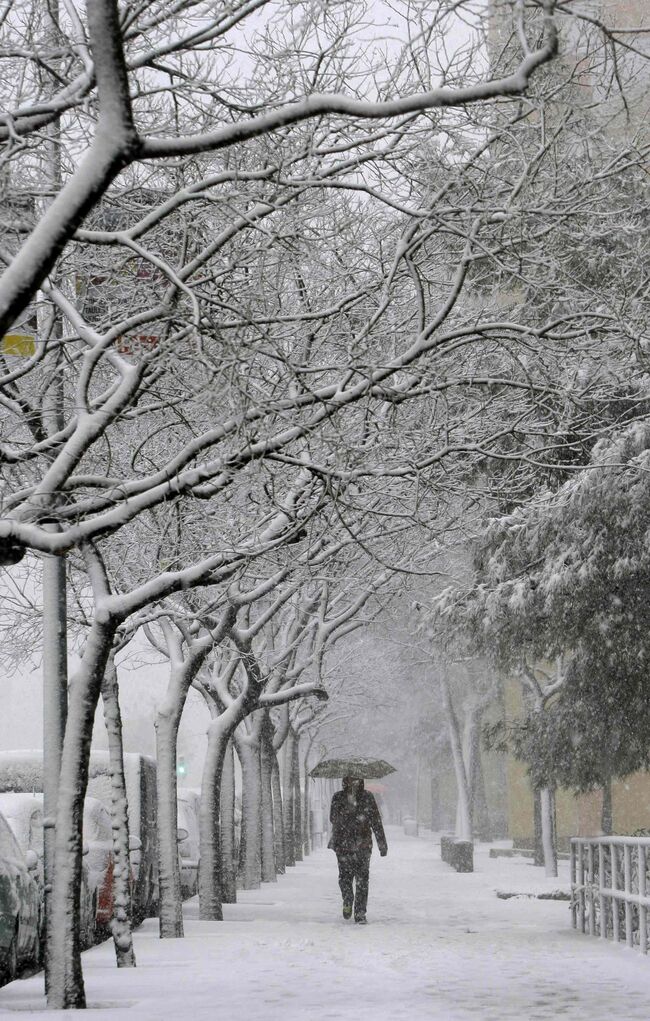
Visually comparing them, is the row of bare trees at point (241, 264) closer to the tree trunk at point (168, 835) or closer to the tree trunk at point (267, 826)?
the tree trunk at point (168, 835)

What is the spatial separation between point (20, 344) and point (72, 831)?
353 centimetres

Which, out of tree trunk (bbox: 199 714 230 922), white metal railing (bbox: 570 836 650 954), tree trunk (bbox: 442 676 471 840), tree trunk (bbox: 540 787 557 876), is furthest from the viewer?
tree trunk (bbox: 442 676 471 840)

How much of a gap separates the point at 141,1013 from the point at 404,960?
4.40 metres

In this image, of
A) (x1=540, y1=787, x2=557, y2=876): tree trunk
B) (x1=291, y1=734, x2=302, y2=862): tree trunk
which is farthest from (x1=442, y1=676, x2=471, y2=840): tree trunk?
(x1=540, y1=787, x2=557, y2=876): tree trunk

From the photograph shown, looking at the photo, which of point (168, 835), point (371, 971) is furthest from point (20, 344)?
point (168, 835)

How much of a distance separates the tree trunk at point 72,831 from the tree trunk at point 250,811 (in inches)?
592

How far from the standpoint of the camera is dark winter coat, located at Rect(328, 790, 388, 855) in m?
18.1

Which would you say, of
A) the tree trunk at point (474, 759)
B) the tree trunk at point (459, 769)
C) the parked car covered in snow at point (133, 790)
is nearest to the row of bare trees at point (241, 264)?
the parked car covered in snow at point (133, 790)

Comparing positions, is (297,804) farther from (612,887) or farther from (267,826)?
(612,887)

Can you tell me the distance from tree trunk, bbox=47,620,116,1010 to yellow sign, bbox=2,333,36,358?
7.08 feet

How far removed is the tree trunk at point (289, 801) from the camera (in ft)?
121

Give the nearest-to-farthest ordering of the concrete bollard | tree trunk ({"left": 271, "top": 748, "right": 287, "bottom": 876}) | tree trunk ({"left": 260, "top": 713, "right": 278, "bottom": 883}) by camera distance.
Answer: tree trunk ({"left": 260, "top": 713, "right": 278, "bottom": 883}) → the concrete bollard → tree trunk ({"left": 271, "top": 748, "right": 287, "bottom": 876})

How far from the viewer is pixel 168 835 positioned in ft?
55.0

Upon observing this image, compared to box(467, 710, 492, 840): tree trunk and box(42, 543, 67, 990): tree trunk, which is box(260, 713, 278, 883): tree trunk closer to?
box(467, 710, 492, 840): tree trunk
